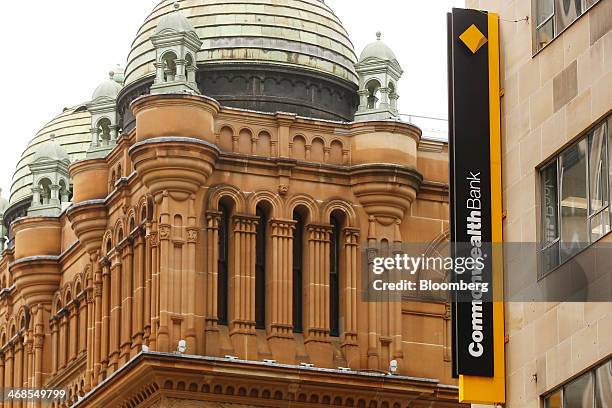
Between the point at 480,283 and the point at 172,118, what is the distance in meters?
23.6

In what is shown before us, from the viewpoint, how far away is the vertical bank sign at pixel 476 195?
39.2 m

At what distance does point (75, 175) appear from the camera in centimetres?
6800

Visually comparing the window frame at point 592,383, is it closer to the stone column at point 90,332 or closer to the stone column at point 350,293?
the stone column at point 350,293

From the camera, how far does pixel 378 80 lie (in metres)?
65.2

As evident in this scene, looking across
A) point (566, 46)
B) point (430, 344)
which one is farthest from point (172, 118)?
point (566, 46)

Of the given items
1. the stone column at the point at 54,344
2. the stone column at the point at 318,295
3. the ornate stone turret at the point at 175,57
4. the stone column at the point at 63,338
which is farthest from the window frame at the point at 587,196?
the stone column at the point at 54,344

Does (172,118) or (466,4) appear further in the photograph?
(172,118)

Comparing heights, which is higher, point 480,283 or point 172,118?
point 172,118

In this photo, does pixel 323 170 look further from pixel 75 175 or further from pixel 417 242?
pixel 75 175

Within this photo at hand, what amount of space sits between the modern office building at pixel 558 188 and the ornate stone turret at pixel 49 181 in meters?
34.4

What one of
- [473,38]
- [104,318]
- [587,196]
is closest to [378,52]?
[104,318]

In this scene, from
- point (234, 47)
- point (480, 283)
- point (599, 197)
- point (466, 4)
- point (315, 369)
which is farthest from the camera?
point (234, 47)

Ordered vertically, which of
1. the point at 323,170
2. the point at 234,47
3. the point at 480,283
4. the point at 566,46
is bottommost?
the point at 480,283

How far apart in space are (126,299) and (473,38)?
25.2 meters
